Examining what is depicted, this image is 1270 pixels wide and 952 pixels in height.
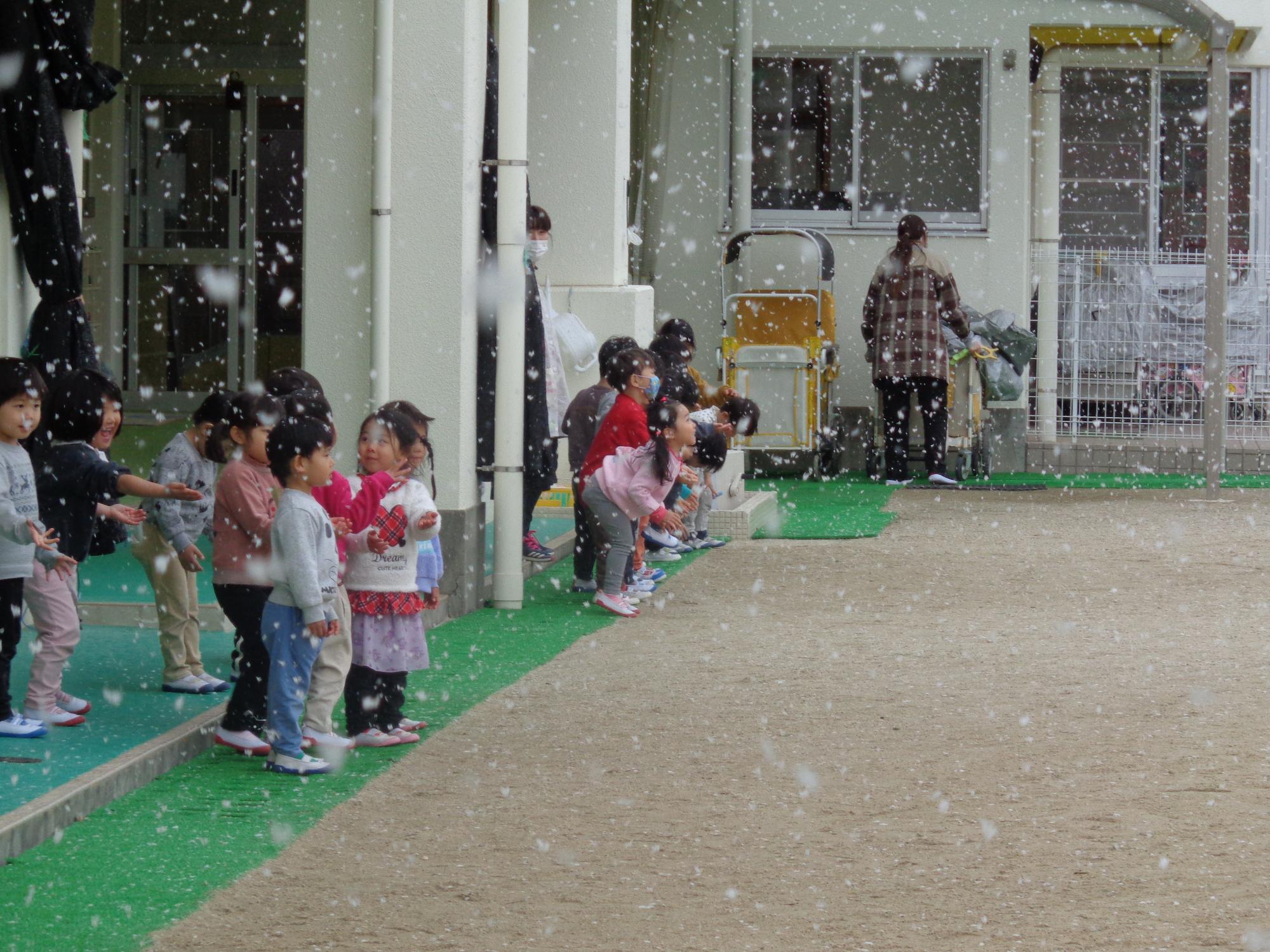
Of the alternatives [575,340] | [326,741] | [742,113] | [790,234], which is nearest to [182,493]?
[326,741]

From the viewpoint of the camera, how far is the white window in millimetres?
18125

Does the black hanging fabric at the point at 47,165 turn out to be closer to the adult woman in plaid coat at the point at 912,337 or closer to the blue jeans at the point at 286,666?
the blue jeans at the point at 286,666

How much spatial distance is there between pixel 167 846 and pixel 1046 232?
14.7 metres

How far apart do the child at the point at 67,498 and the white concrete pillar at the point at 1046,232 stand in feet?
42.2

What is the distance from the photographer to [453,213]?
897 cm

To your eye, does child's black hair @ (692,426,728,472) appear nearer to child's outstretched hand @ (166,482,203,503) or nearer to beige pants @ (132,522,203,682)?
beige pants @ (132,522,203,682)

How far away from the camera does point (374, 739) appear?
19.8 feet

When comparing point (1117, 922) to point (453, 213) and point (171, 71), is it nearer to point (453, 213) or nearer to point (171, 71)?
point (453, 213)

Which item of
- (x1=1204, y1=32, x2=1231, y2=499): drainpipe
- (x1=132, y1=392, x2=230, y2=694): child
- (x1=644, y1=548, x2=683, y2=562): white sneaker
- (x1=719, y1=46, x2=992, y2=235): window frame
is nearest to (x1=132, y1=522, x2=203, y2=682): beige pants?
(x1=132, y1=392, x2=230, y2=694): child

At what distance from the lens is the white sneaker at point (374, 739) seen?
6023mm

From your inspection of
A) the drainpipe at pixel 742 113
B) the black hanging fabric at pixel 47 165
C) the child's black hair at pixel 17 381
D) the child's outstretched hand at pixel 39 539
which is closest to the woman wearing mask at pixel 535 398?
the black hanging fabric at pixel 47 165

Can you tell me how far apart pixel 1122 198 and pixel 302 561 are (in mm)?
15699

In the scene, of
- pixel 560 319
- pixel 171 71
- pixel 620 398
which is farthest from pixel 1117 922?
pixel 171 71

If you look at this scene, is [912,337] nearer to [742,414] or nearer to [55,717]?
[742,414]
